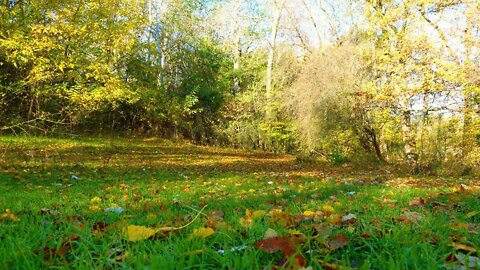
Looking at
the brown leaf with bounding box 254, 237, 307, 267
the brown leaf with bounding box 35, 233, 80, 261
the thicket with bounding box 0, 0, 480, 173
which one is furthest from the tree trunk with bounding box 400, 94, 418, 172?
the brown leaf with bounding box 35, 233, 80, 261

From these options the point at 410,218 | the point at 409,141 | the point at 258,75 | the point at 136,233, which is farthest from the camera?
the point at 258,75

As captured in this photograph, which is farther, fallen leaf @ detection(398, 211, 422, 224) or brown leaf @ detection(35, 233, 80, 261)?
fallen leaf @ detection(398, 211, 422, 224)

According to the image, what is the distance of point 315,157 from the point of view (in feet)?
57.9

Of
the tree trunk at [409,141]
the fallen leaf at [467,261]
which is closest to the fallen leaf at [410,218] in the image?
the fallen leaf at [467,261]

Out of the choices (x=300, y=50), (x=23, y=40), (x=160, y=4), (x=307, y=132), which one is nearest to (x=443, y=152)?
(x=307, y=132)

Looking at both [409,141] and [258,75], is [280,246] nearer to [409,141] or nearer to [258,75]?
[409,141]

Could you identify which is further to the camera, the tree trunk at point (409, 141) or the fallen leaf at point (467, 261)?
the tree trunk at point (409, 141)

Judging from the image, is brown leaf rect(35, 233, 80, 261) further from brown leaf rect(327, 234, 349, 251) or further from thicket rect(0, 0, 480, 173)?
thicket rect(0, 0, 480, 173)

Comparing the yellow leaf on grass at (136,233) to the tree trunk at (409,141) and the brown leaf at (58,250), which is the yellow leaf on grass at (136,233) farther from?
the tree trunk at (409,141)

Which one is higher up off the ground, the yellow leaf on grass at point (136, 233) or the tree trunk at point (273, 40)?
Result: the tree trunk at point (273, 40)

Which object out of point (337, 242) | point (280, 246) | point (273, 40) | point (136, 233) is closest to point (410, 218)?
point (337, 242)

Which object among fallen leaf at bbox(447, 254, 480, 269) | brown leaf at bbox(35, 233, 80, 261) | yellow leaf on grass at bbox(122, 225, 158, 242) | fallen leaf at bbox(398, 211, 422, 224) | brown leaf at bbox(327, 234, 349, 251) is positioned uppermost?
fallen leaf at bbox(447, 254, 480, 269)

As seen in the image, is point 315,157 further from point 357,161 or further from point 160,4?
point 160,4

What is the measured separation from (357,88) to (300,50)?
11.4m
